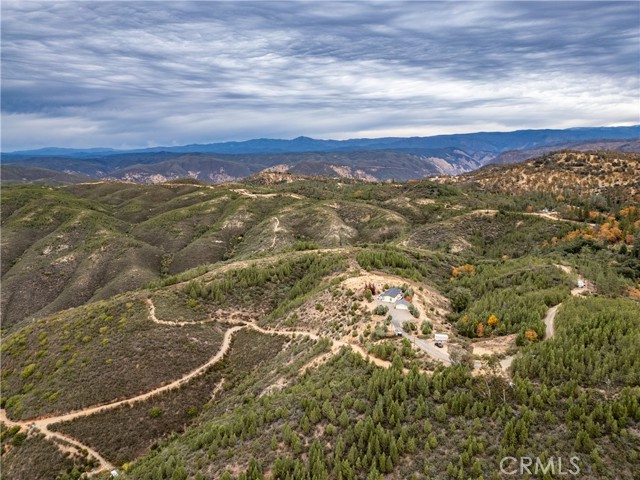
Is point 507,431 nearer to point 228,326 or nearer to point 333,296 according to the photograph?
point 333,296

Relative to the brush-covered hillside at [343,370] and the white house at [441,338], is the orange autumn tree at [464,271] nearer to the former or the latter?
the brush-covered hillside at [343,370]

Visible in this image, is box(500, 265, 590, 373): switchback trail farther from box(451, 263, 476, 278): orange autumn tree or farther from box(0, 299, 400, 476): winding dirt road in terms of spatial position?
box(451, 263, 476, 278): orange autumn tree

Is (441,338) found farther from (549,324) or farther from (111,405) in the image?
(111,405)

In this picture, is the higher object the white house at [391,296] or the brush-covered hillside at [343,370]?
the white house at [391,296]

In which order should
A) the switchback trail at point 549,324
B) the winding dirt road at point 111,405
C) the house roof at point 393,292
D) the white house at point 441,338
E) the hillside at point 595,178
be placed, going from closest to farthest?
the switchback trail at point 549,324, the white house at point 441,338, the winding dirt road at point 111,405, the house roof at point 393,292, the hillside at point 595,178

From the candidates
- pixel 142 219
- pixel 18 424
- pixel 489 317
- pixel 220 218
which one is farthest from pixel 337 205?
pixel 18 424

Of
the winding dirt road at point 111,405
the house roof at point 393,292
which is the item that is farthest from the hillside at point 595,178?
the winding dirt road at point 111,405
